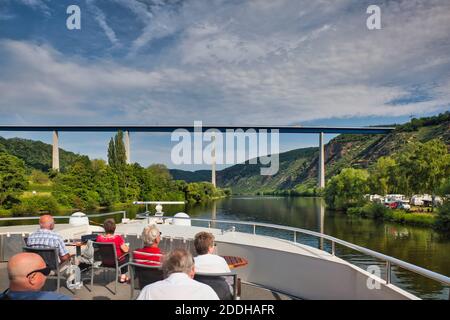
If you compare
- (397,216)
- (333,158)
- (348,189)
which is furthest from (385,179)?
(333,158)

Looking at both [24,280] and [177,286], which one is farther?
[177,286]

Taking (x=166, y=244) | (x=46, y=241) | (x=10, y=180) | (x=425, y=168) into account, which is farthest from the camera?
(x=10, y=180)

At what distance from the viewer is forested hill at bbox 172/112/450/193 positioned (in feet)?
299

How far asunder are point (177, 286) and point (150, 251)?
1.55m

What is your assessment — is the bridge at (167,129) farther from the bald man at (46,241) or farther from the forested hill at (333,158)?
the bald man at (46,241)

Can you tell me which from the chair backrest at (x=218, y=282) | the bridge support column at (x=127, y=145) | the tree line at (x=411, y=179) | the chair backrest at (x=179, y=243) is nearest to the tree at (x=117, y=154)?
the bridge support column at (x=127, y=145)

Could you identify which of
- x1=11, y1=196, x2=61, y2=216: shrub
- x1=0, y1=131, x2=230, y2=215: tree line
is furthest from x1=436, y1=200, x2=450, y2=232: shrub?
x1=0, y1=131, x2=230, y2=215: tree line

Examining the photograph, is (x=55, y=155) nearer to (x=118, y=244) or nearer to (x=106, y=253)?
(x=118, y=244)

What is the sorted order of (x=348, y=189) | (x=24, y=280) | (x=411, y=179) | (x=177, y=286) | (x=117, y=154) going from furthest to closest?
(x=117, y=154) < (x=348, y=189) < (x=411, y=179) < (x=177, y=286) < (x=24, y=280)

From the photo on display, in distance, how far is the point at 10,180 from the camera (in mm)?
37219

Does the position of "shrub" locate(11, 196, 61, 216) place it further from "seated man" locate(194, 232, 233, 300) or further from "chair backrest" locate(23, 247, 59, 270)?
"seated man" locate(194, 232, 233, 300)
